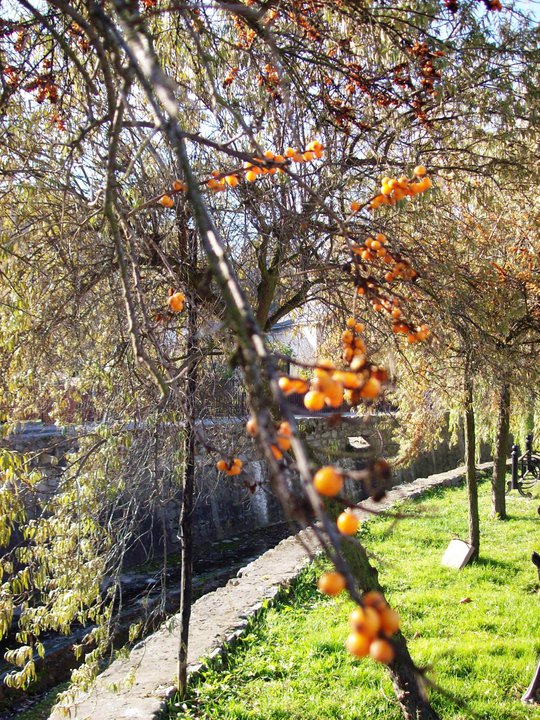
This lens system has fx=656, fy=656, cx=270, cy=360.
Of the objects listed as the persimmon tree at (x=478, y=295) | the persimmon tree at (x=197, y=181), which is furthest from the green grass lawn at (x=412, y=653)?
the persimmon tree at (x=478, y=295)

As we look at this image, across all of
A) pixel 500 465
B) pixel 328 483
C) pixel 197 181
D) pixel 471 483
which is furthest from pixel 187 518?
pixel 500 465

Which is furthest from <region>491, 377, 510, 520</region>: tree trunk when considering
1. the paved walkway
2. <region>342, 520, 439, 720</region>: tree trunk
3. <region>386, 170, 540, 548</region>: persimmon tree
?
<region>342, 520, 439, 720</region>: tree trunk

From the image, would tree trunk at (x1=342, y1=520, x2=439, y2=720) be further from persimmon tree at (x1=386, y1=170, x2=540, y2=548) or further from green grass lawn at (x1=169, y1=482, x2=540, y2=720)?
persimmon tree at (x1=386, y1=170, x2=540, y2=548)

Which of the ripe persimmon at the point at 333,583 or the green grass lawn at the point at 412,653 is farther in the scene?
the green grass lawn at the point at 412,653

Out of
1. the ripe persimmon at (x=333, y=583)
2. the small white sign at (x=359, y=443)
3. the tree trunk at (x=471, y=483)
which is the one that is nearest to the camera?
the ripe persimmon at (x=333, y=583)

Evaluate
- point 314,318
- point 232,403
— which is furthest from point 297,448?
point 314,318

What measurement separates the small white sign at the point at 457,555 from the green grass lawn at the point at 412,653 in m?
0.11

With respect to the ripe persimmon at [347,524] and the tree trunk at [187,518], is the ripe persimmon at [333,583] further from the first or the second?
the tree trunk at [187,518]

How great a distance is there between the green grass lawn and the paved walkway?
153 millimetres

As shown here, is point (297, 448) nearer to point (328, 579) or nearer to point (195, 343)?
point (328, 579)

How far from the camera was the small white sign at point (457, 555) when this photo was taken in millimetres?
6324

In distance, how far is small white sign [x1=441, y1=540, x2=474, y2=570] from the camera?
6.32m

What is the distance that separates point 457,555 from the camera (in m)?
6.44

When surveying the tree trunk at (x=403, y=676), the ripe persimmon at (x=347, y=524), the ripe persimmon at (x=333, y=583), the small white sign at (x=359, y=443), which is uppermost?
the ripe persimmon at (x=347, y=524)
